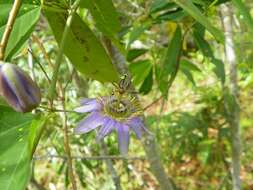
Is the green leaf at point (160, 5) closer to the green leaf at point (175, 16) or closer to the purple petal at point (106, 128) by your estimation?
the green leaf at point (175, 16)

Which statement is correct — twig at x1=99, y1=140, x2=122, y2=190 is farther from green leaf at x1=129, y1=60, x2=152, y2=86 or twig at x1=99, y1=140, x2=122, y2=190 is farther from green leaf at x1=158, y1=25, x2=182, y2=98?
green leaf at x1=158, y1=25, x2=182, y2=98

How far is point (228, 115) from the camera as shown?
53.7 inches

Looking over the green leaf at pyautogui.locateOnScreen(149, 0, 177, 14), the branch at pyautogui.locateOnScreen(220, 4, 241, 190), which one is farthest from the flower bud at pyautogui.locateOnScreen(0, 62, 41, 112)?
the branch at pyautogui.locateOnScreen(220, 4, 241, 190)

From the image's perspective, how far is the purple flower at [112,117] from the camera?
2.60 ft

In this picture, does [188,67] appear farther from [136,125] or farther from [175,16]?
[136,125]

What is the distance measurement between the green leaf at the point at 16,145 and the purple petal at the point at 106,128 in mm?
144

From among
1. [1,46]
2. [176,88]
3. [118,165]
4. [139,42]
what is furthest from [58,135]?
[176,88]

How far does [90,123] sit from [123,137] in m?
0.05

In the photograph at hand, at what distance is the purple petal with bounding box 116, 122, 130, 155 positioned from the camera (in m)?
0.80

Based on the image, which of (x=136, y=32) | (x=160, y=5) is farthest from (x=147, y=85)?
(x=160, y=5)

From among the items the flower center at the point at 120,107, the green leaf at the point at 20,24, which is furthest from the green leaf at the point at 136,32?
the green leaf at the point at 20,24

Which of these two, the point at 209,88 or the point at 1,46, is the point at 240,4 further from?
the point at 209,88

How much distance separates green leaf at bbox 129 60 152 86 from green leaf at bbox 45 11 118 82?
45cm

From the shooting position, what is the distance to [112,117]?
81 centimetres
